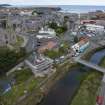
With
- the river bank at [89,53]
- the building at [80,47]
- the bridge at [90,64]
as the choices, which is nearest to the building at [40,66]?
the bridge at [90,64]

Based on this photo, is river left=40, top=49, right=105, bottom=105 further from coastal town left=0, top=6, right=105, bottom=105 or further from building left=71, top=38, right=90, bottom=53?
building left=71, top=38, right=90, bottom=53

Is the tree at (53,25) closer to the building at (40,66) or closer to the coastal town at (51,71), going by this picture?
the coastal town at (51,71)

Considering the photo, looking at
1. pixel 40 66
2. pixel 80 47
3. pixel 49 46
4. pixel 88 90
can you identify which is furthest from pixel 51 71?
pixel 80 47

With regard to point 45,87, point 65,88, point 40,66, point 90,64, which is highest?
point 40,66

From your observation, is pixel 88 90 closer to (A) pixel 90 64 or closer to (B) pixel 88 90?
(B) pixel 88 90

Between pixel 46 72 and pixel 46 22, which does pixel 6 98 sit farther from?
pixel 46 22

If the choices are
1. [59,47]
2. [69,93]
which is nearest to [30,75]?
[69,93]

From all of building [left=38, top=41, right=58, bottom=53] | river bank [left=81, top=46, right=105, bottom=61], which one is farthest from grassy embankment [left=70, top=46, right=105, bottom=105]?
building [left=38, top=41, right=58, bottom=53]
